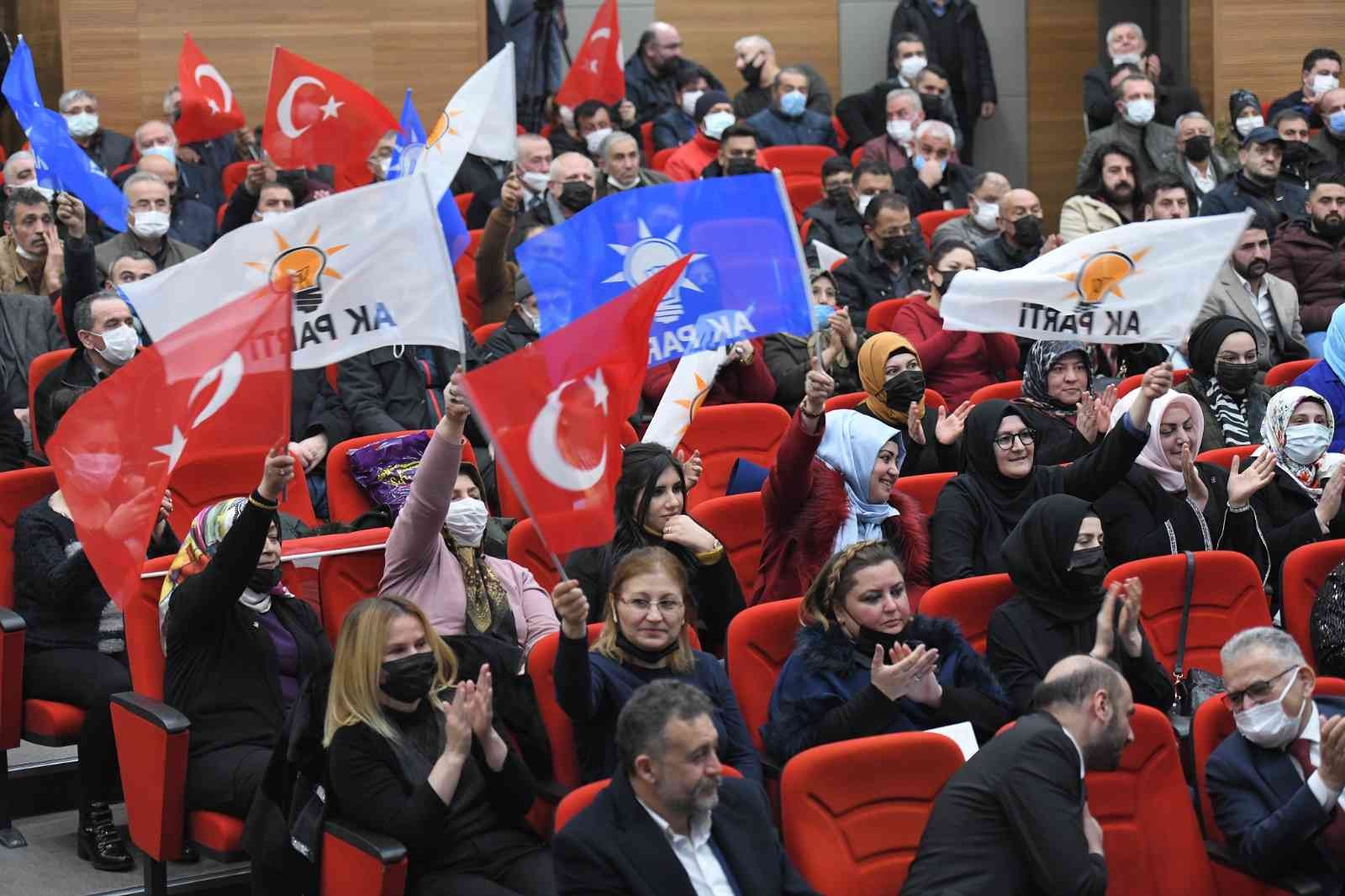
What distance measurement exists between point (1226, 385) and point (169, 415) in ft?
14.0

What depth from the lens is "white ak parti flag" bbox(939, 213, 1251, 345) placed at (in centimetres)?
577

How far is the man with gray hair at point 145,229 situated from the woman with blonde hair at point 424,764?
489 centimetres

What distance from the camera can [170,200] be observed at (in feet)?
Result: 33.0

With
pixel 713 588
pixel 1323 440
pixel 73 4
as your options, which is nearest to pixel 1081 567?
pixel 713 588

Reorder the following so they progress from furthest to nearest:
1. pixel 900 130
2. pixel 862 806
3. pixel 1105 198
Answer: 1. pixel 900 130
2. pixel 1105 198
3. pixel 862 806

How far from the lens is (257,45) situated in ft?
41.0

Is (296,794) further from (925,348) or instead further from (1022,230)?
(1022,230)

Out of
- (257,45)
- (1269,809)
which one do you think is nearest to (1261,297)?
(1269,809)

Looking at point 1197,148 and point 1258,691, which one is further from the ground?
point 1197,148

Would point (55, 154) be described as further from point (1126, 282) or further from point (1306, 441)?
point (1306, 441)

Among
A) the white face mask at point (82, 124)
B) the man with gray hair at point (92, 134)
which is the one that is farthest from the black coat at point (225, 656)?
the white face mask at point (82, 124)

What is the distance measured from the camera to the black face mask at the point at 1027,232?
30.2ft

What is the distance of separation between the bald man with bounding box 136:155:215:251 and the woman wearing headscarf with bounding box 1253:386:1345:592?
19.5 ft

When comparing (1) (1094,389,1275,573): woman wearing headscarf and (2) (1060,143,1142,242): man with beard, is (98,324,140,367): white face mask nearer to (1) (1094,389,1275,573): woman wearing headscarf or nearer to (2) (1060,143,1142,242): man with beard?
(1) (1094,389,1275,573): woman wearing headscarf
